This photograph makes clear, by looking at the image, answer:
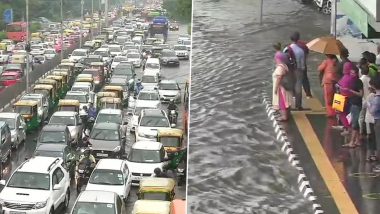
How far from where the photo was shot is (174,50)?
6325 centimetres

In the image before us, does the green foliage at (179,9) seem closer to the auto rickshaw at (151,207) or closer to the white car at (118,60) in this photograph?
the white car at (118,60)

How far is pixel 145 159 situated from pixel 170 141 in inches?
111

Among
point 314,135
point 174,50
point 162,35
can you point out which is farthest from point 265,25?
point 162,35

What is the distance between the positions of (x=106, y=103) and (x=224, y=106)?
18674mm

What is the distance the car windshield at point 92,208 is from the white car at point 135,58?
38093 mm

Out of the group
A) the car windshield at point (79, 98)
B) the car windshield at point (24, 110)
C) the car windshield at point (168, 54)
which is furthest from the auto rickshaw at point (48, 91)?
the car windshield at point (168, 54)

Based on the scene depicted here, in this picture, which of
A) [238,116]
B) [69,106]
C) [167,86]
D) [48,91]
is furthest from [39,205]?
[167,86]

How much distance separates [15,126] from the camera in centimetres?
2767

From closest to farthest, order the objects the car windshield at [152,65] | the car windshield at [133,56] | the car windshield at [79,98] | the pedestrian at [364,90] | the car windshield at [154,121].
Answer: the pedestrian at [364,90]
the car windshield at [154,121]
the car windshield at [79,98]
the car windshield at [152,65]
the car windshield at [133,56]

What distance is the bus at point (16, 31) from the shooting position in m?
79.2

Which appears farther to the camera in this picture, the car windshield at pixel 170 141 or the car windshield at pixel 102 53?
the car windshield at pixel 102 53

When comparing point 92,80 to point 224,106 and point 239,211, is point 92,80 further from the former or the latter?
point 239,211

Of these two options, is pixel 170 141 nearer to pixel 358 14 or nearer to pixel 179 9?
pixel 358 14

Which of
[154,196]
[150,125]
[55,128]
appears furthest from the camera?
[150,125]
